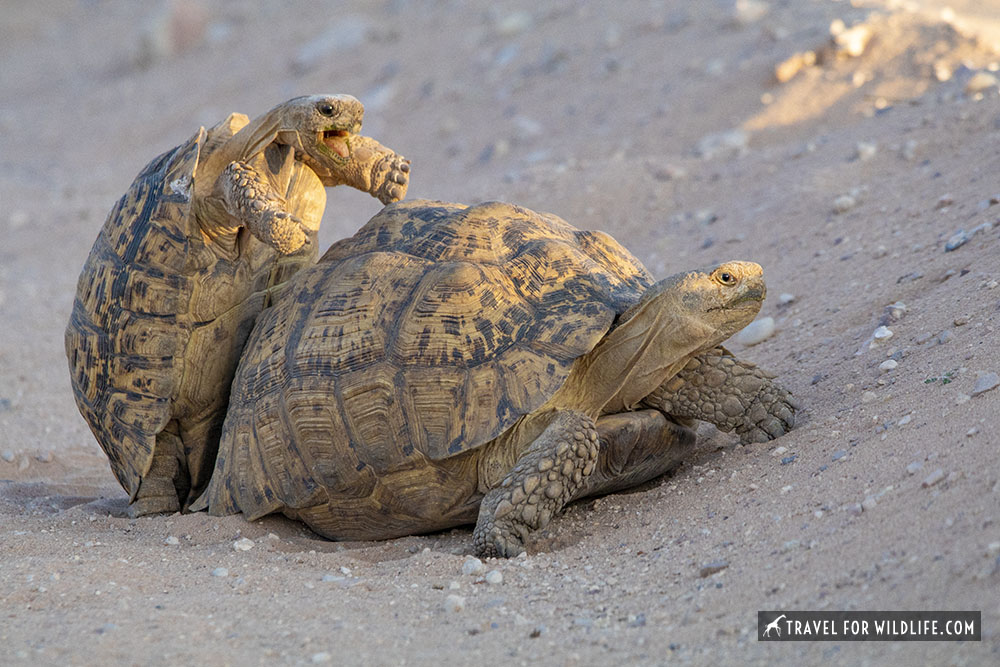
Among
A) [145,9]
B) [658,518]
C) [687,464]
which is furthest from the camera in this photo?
[145,9]

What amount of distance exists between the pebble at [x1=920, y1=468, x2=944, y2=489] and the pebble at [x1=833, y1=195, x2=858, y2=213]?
3418 millimetres

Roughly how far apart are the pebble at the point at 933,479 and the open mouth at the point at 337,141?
2.58 metres

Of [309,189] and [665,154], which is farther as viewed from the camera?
Answer: [665,154]

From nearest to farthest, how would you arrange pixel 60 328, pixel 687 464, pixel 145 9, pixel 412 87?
1. pixel 687 464
2. pixel 60 328
3. pixel 412 87
4. pixel 145 9

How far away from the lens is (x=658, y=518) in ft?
11.7

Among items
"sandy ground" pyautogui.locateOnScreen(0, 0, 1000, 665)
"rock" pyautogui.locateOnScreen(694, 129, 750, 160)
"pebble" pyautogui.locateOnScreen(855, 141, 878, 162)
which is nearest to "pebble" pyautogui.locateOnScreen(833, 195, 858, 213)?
"sandy ground" pyautogui.locateOnScreen(0, 0, 1000, 665)

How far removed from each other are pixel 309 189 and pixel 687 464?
190cm

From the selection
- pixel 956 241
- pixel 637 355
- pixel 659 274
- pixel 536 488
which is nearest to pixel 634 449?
pixel 637 355

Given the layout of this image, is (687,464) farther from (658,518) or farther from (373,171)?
(373,171)

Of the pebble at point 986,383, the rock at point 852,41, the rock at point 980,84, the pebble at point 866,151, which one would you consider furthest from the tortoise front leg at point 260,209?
the rock at point 852,41

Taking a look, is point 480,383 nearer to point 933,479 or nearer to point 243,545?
point 243,545

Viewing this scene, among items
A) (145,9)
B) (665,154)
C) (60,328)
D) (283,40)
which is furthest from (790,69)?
(145,9)

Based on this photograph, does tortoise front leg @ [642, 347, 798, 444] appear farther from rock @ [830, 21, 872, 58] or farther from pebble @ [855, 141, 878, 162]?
rock @ [830, 21, 872, 58]

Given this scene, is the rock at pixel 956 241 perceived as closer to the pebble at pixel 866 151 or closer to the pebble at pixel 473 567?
the pebble at pixel 866 151
